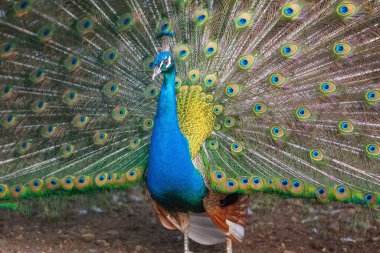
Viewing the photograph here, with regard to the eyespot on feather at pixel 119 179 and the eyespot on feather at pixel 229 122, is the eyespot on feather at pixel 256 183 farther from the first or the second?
the eyespot on feather at pixel 119 179

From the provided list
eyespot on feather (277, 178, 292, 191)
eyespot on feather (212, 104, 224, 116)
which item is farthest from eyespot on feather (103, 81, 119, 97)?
eyespot on feather (277, 178, 292, 191)

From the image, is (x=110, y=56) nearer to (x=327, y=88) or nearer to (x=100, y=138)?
(x=100, y=138)

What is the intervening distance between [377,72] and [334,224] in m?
1.55

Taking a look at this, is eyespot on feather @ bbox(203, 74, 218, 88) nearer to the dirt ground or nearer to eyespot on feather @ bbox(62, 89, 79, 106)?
eyespot on feather @ bbox(62, 89, 79, 106)

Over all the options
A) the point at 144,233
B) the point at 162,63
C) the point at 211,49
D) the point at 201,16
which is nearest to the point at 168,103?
the point at 162,63

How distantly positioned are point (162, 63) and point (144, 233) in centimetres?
198

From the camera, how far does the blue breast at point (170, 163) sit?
3.45 metres

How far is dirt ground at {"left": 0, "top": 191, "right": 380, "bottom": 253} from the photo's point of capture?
4.45 metres

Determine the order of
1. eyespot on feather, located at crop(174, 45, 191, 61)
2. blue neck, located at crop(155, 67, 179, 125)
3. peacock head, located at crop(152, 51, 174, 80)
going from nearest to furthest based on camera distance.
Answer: peacock head, located at crop(152, 51, 174, 80) < blue neck, located at crop(155, 67, 179, 125) < eyespot on feather, located at crop(174, 45, 191, 61)

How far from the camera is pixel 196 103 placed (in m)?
3.75

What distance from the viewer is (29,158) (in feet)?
13.2

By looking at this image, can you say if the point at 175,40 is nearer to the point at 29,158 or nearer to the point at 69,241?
the point at 29,158

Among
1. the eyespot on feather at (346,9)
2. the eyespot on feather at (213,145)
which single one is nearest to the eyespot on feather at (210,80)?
the eyespot on feather at (213,145)

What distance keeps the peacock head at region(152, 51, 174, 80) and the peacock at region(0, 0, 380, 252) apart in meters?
0.14
